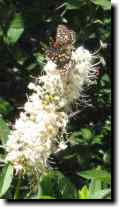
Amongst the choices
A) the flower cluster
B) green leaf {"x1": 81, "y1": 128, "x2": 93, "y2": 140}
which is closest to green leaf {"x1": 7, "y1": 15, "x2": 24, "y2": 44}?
green leaf {"x1": 81, "y1": 128, "x2": 93, "y2": 140}

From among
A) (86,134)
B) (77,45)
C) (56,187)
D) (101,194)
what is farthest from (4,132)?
(86,134)

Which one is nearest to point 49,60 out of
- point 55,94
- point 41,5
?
point 55,94

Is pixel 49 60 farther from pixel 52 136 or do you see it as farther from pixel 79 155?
pixel 79 155

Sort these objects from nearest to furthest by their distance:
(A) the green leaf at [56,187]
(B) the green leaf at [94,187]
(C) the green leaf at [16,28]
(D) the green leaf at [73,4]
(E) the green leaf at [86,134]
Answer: (A) the green leaf at [56,187], (B) the green leaf at [94,187], (D) the green leaf at [73,4], (C) the green leaf at [16,28], (E) the green leaf at [86,134]

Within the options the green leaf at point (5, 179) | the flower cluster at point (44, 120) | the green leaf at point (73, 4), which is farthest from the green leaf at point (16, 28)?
the green leaf at point (5, 179)

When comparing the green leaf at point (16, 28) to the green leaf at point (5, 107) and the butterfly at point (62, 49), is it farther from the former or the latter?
the butterfly at point (62, 49)
